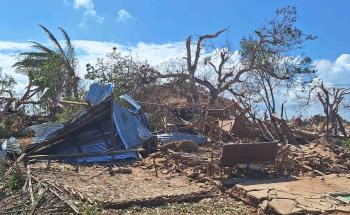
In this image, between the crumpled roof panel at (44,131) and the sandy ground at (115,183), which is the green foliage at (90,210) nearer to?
the sandy ground at (115,183)

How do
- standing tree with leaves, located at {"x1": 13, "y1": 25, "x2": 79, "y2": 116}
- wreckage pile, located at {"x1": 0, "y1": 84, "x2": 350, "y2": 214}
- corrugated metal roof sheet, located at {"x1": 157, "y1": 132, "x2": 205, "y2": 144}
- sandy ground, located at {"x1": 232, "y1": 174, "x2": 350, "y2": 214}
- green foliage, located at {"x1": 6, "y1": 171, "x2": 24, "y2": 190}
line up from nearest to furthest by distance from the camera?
sandy ground, located at {"x1": 232, "y1": 174, "x2": 350, "y2": 214} → wreckage pile, located at {"x1": 0, "y1": 84, "x2": 350, "y2": 214} → green foliage, located at {"x1": 6, "y1": 171, "x2": 24, "y2": 190} → corrugated metal roof sheet, located at {"x1": 157, "y1": 132, "x2": 205, "y2": 144} → standing tree with leaves, located at {"x1": 13, "y1": 25, "x2": 79, "y2": 116}

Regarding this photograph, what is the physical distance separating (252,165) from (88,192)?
3.63 meters

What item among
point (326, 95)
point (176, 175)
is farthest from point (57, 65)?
point (176, 175)

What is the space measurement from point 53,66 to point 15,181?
583 inches

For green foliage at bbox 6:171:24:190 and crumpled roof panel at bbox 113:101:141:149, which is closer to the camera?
green foliage at bbox 6:171:24:190

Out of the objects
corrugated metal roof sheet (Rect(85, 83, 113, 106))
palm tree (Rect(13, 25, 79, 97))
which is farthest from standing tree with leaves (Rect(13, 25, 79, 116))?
corrugated metal roof sheet (Rect(85, 83, 113, 106))

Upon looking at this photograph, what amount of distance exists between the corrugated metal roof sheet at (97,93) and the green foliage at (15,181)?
449 centimetres

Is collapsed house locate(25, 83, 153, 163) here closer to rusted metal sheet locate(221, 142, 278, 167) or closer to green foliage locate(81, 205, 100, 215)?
rusted metal sheet locate(221, 142, 278, 167)

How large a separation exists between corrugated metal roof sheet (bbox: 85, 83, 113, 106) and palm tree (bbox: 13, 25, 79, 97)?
6772 millimetres

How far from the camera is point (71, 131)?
1195 cm

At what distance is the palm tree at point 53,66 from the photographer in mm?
22188

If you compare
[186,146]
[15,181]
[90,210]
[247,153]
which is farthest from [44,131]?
[90,210]

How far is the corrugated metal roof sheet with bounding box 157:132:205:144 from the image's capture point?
1269cm

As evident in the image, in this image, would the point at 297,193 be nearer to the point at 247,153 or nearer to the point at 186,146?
the point at 247,153
